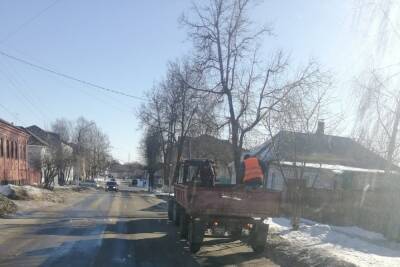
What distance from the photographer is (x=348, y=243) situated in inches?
569

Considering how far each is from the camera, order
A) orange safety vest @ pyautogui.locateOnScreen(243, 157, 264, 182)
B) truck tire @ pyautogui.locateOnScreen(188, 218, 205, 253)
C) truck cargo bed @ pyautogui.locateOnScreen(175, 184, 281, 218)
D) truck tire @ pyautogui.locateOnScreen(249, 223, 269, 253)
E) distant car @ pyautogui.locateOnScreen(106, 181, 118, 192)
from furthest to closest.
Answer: distant car @ pyautogui.locateOnScreen(106, 181, 118, 192) → orange safety vest @ pyautogui.locateOnScreen(243, 157, 264, 182) → truck tire @ pyautogui.locateOnScreen(249, 223, 269, 253) → truck cargo bed @ pyautogui.locateOnScreen(175, 184, 281, 218) → truck tire @ pyautogui.locateOnScreen(188, 218, 205, 253)

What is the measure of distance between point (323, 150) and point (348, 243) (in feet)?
108

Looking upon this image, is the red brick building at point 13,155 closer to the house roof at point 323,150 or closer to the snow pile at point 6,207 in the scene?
the snow pile at point 6,207

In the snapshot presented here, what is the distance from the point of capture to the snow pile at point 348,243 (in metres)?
11.6

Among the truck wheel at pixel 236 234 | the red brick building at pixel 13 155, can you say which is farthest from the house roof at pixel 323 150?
the red brick building at pixel 13 155

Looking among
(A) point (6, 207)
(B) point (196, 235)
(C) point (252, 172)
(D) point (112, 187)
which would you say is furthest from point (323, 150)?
(B) point (196, 235)

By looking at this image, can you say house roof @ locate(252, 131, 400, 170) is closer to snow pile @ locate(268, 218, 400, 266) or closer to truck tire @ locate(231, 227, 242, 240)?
snow pile @ locate(268, 218, 400, 266)

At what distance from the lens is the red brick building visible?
4128cm

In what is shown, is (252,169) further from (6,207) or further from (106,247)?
(6,207)

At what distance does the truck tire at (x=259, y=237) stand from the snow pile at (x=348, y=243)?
3.75ft

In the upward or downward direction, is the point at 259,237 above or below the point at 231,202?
below

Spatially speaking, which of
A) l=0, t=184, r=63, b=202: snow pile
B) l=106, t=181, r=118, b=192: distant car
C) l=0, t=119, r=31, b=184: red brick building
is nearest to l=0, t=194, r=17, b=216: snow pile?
l=0, t=184, r=63, b=202: snow pile

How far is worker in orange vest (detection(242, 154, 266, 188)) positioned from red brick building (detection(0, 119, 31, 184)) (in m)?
31.1

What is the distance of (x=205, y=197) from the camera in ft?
42.2
